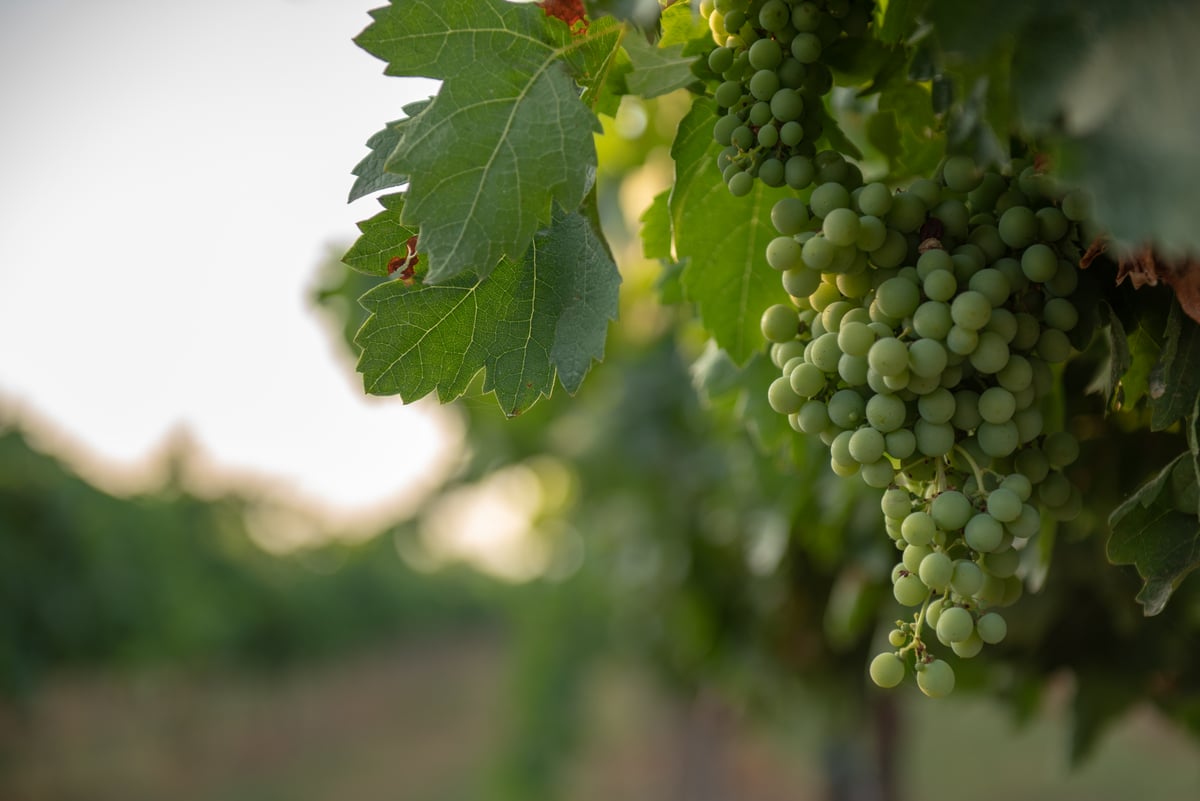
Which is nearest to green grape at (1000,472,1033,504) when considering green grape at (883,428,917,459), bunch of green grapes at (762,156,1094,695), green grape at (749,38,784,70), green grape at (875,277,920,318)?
bunch of green grapes at (762,156,1094,695)

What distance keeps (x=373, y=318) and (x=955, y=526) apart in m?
0.71

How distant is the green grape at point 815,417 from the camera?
109cm

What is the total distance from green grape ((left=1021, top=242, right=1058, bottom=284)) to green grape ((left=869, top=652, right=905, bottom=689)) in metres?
0.44

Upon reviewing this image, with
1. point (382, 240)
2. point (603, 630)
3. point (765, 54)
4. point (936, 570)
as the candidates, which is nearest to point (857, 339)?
point (936, 570)

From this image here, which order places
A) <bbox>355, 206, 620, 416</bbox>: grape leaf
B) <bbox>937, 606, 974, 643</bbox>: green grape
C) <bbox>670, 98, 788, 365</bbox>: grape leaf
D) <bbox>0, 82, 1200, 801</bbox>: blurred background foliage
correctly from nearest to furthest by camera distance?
1. <bbox>937, 606, 974, 643</bbox>: green grape
2. <bbox>355, 206, 620, 416</bbox>: grape leaf
3. <bbox>670, 98, 788, 365</bbox>: grape leaf
4. <bbox>0, 82, 1200, 801</bbox>: blurred background foliage

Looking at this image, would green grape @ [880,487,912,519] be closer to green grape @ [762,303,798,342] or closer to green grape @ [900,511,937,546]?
green grape @ [900,511,937,546]

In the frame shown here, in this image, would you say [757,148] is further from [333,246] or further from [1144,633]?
[333,246]

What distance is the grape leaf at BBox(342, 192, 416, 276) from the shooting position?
46.3 inches

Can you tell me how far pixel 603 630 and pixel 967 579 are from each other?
643 inches

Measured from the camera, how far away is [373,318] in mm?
1160

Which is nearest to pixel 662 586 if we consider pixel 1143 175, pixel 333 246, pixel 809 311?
pixel 333 246

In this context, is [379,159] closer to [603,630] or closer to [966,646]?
[966,646]

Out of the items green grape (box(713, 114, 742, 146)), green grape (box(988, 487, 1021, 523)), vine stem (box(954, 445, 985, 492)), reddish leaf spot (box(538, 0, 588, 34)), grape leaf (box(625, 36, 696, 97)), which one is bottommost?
green grape (box(988, 487, 1021, 523))

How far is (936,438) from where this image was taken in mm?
1024
